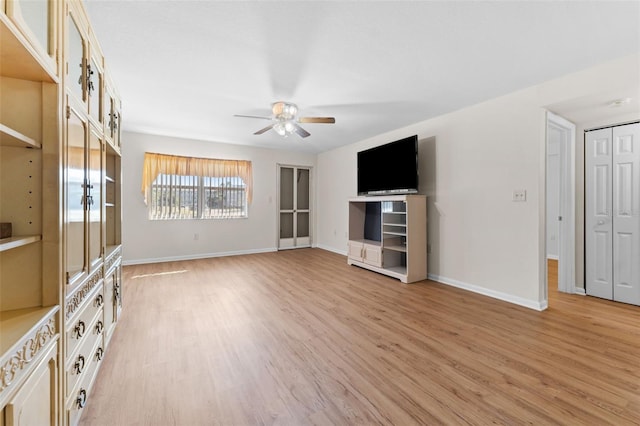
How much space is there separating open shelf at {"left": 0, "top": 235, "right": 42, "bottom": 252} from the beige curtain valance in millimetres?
4544

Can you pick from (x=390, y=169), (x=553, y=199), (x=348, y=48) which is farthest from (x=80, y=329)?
(x=553, y=199)

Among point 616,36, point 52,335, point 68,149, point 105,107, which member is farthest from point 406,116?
point 52,335

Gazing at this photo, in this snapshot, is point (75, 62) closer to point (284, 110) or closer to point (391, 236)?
point (284, 110)

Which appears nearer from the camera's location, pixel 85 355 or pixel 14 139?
pixel 14 139

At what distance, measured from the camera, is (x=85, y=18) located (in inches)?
59.8

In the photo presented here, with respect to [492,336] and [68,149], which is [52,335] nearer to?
[68,149]

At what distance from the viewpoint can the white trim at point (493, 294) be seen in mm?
2968

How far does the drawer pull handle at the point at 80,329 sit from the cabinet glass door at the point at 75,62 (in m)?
1.19

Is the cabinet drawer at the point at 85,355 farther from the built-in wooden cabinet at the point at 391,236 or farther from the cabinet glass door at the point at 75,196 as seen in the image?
the built-in wooden cabinet at the point at 391,236

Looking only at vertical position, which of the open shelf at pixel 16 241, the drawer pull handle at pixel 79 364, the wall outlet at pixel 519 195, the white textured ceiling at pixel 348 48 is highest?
the white textured ceiling at pixel 348 48

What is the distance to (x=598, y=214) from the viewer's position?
3.35m

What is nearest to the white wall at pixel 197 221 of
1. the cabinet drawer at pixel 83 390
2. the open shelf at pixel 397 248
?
the open shelf at pixel 397 248

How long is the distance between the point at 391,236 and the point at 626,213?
2.74m

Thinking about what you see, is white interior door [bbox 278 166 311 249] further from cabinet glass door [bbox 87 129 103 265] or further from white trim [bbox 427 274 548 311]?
cabinet glass door [bbox 87 129 103 265]
